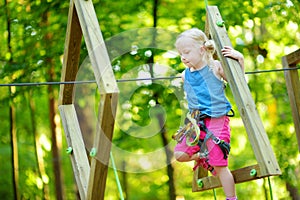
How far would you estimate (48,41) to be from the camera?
7.09m

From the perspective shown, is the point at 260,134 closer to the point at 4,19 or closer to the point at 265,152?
the point at 265,152

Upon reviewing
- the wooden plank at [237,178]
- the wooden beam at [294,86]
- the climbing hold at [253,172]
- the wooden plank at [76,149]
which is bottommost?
the climbing hold at [253,172]

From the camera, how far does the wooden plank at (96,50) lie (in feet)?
9.57

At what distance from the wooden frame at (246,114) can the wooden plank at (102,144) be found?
26.4 inches

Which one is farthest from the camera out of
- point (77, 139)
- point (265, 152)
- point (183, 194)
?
point (183, 194)

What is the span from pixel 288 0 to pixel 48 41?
3.06 m

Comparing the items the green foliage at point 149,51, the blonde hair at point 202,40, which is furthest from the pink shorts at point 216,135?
the green foliage at point 149,51

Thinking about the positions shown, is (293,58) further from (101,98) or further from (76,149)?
(101,98)

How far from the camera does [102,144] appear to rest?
300 cm

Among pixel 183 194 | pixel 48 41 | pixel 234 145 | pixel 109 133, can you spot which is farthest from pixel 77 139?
pixel 183 194

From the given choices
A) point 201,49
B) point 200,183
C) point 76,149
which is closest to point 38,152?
point 76,149

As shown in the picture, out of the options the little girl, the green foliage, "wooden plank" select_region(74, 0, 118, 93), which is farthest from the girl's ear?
the green foliage

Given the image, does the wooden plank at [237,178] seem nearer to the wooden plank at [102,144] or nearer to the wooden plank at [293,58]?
the wooden plank at [102,144]

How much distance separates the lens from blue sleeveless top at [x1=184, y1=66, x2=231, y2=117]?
3.27m
